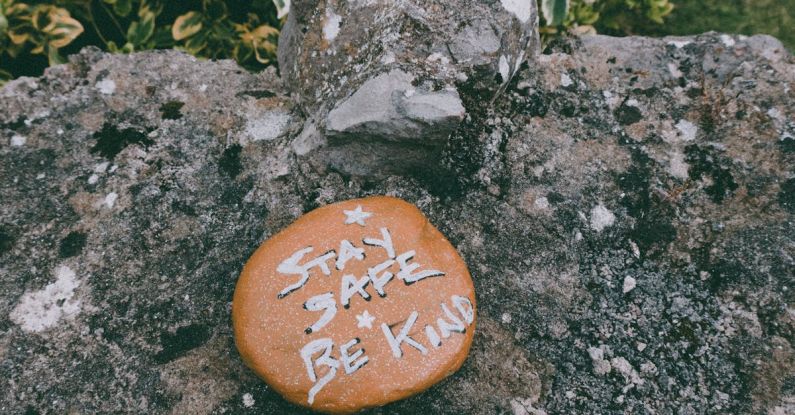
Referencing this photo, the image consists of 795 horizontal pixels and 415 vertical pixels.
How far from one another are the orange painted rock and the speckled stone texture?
14 centimetres

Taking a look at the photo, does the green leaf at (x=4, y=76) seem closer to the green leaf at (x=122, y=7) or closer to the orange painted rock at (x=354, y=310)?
the green leaf at (x=122, y=7)

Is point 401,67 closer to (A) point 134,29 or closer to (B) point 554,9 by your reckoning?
(B) point 554,9

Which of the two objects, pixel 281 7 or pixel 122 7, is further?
pixel 122 7

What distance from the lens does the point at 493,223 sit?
1.98m

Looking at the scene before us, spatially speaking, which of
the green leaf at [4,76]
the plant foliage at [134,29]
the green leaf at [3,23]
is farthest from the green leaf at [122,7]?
the green leaf at [4,76]

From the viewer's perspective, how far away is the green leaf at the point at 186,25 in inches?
106

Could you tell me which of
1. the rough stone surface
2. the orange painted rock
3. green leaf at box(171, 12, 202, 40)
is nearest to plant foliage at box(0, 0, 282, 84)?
green leaf at box(171, 12, 202, 40)

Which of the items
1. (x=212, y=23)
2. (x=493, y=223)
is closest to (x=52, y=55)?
(x=212, y=23)

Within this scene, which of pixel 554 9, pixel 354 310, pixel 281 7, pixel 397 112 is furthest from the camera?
pixel 554 9

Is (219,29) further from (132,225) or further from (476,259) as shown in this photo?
(476,259)

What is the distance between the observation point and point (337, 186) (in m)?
2.05

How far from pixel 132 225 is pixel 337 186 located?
806mm

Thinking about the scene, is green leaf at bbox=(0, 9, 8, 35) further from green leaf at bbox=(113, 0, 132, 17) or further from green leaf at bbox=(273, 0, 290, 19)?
→ green leaf at bbox=(273, 0, 290, 19)

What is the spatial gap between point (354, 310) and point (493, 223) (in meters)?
0.66
